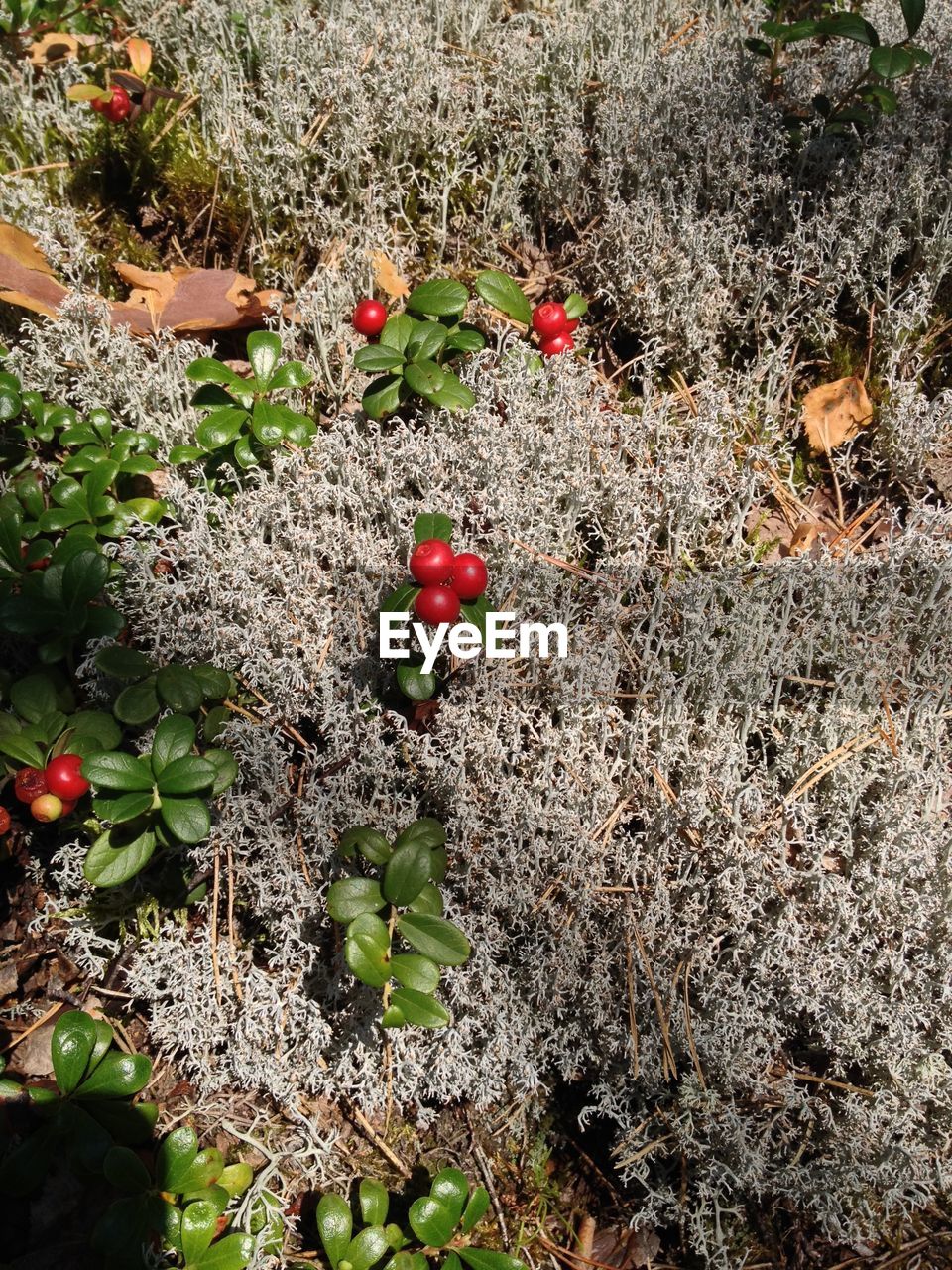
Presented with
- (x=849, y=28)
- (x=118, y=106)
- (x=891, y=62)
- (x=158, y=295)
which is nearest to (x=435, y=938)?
(x=158, y=295)

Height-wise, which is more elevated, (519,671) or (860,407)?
(860,407)

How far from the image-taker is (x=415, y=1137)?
2.18 meters

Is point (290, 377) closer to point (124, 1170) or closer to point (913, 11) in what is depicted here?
point (124, 1170)

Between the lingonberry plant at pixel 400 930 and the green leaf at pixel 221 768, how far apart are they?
29 centimetres

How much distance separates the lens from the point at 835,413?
9.29ft

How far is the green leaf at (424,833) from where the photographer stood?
6.48ft

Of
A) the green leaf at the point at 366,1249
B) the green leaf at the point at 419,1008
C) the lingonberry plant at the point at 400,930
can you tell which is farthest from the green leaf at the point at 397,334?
the green leaf at the point at 366,1249

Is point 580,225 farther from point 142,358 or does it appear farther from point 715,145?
point 142,358

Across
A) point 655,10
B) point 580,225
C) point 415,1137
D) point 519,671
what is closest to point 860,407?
point 580,225

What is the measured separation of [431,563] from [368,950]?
2.54 feet

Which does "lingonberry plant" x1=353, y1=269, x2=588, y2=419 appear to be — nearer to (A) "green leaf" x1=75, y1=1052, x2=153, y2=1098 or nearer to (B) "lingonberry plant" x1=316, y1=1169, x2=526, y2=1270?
(A) "green leaf" x1=75, y1=1052, x2=153, y2=1098

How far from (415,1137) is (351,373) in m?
2.07

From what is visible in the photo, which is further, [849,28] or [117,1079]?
[849,28]

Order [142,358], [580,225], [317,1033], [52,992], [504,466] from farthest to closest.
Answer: [580,225] < [142,358] < [504,466] < [52,992] < [317,1033]
